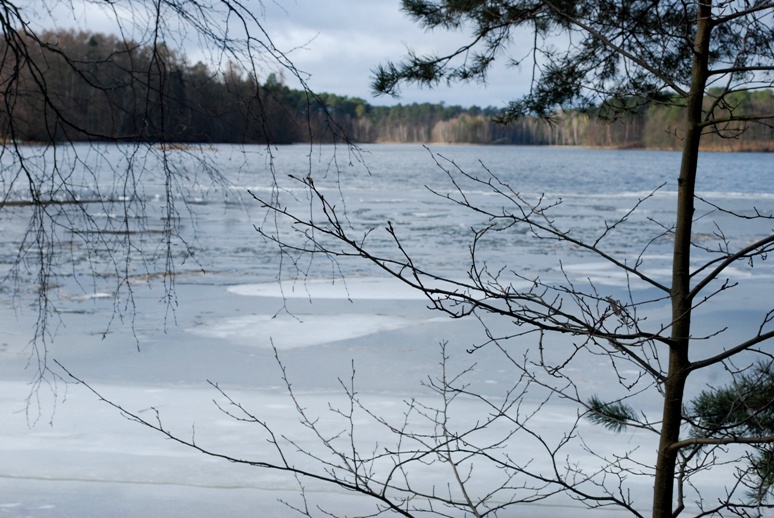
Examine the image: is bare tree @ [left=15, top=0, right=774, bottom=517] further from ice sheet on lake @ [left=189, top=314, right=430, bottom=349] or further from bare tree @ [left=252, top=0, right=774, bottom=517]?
ice sheet on lake @ [left=189, top=314, right=430, bottom=349]

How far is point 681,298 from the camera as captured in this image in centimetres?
198

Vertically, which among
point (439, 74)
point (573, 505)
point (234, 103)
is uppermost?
point (439, 74)

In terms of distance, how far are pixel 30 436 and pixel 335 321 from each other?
325 centimetres

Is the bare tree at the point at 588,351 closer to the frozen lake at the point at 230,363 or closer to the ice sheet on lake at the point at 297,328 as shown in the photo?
the frozen lake at the point at 230,363

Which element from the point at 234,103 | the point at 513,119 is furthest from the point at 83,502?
the point at 513,119

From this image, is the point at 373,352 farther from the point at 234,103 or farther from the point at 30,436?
the point at 234,103

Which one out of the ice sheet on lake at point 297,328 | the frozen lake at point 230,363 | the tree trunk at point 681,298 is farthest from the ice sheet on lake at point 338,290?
the tree trunk at point 681,298

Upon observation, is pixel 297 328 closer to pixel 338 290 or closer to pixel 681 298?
pixel 338 290

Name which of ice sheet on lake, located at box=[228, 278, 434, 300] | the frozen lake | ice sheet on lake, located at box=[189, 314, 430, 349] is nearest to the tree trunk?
the frozen lake

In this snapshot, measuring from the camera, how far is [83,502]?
3863mm

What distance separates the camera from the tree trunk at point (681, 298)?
6.43 feet

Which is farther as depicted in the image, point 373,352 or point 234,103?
point 373,352

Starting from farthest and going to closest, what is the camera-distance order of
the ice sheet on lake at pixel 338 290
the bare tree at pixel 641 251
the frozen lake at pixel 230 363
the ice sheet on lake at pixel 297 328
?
the ice sheet on lake at pixel 338 290 → the ice sheet on lake at pixel 297 328 → the frozen lake at pixel 230 363 → the bare tree at pixel 641 251

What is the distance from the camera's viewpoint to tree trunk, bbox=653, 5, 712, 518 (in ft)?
6.43
